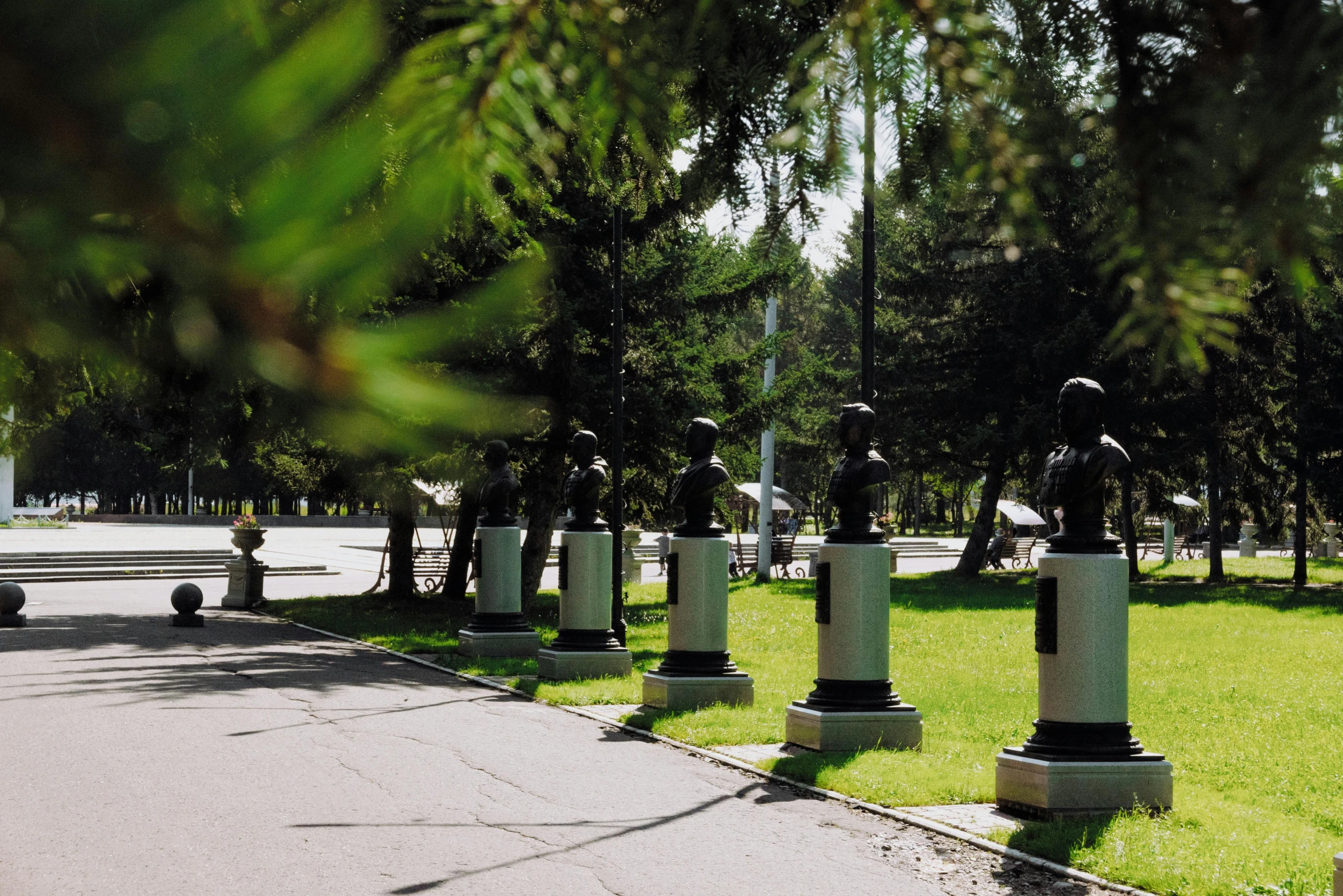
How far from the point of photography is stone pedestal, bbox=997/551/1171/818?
7.55 metres

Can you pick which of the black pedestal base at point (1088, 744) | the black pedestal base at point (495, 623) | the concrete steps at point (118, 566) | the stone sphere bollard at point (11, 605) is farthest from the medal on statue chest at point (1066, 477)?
the concrete steps at point (118, 566)

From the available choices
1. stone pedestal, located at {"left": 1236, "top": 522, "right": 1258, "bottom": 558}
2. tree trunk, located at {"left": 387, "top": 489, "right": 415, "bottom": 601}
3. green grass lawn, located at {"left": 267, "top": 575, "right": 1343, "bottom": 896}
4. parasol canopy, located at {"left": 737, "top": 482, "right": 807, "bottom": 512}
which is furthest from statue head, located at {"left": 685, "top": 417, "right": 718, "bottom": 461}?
stone pedestal, located at {"left": 1236, "top": 522, "right": 1258, "bottom": 558}

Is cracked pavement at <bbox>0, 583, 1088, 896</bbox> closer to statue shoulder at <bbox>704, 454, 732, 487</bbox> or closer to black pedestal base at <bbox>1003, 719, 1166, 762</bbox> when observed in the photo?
black pedestal base at <bbox>1003, 719, 1166, 762</bbox>

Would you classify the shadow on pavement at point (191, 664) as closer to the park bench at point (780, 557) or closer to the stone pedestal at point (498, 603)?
the stone pedestal at point (498, 603)

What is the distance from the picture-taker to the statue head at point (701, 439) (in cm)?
1260

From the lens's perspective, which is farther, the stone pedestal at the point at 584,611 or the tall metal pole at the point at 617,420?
the tall metal pole at the point at 617,420

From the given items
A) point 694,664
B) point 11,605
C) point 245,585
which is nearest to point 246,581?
point 245,585

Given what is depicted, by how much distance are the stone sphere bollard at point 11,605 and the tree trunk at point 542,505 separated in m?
8.07

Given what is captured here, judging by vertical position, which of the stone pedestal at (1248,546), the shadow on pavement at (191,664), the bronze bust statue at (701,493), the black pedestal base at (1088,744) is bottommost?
the shadow on pavement at (191,664)

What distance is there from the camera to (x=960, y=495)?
75062 millimetres

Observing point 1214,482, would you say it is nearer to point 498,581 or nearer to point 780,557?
point 780,557

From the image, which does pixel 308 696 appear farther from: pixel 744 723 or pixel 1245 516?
pixel 1245 516

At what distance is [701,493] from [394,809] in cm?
525

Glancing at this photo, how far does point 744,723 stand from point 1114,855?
4.62 m
